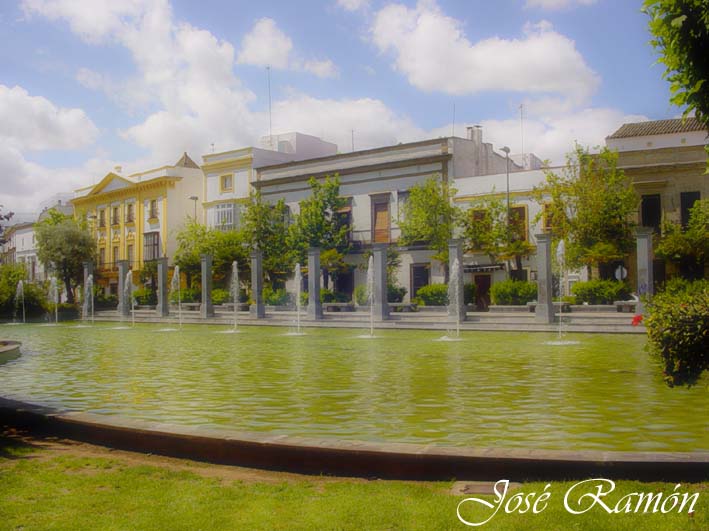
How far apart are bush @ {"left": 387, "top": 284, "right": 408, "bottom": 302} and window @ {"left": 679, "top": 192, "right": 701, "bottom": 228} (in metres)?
14.7

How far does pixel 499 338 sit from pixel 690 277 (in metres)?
18.0

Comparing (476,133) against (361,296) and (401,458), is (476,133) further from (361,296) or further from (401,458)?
(401,458)

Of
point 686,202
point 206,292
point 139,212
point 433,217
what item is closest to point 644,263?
point 686,202

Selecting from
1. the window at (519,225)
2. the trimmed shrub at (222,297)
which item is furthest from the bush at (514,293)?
the trimmed shrub at (222,297)

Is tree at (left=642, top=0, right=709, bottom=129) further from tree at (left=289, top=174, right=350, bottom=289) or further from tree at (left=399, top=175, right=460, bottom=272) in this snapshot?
tree at (left=289, top=174, right=350, bottom=289)

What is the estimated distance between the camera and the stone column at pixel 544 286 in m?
26.8

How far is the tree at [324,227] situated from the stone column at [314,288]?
25.4 feet

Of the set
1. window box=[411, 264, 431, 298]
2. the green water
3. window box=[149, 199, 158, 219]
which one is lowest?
the green water

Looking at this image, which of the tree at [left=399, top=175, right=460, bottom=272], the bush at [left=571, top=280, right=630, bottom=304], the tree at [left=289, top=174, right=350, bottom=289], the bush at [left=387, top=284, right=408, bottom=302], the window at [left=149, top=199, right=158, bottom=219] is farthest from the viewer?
the window at [left=149, top=199, right=158, bottom=219]

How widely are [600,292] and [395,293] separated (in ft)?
37.4

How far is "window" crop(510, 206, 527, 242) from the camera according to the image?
128 feet

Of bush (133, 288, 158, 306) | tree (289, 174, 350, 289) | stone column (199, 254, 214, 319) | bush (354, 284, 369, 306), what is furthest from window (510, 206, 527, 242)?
bush (133, 288, 158, 306)

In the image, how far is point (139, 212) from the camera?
60.8 metres

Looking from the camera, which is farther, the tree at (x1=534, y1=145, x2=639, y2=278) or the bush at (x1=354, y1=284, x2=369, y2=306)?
the bush at (x1=354, y1=284, x2=369, y2=306)
